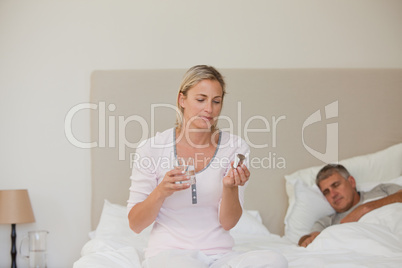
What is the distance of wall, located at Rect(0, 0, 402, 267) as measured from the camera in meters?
3.84

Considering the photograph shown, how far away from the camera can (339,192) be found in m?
3.37

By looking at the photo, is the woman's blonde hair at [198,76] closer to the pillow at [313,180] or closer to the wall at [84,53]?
the pillow at [313,180]

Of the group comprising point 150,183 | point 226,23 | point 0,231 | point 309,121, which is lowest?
point 0,231

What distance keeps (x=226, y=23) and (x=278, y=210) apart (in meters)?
1.37

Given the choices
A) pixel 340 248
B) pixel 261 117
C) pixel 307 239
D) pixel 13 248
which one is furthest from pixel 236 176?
pixel 13 248

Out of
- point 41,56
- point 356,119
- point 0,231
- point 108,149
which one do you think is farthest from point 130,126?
point 356,119

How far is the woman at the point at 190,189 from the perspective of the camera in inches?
79.1

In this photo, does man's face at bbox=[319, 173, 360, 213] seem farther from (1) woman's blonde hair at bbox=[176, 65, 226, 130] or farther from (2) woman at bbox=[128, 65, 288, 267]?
(1) woman's blonde hair at bbox=[176, 65, 226, 130]

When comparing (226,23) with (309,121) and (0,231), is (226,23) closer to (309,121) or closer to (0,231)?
(309,121)

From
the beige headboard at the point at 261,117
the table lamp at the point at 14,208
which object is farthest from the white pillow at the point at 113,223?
the table lamp at the point at 14,208

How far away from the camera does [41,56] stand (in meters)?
3.88

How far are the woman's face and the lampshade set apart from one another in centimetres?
180

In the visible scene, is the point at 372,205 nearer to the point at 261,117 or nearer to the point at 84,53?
the point at 261,117

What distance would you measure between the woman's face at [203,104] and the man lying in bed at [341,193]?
1384mm
